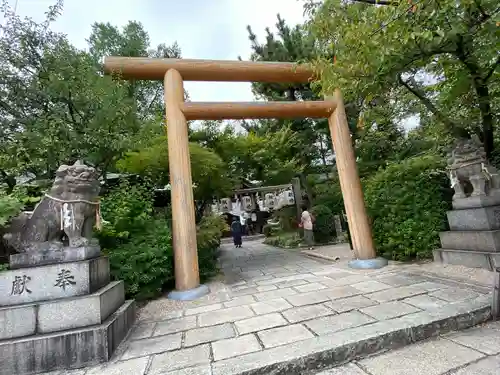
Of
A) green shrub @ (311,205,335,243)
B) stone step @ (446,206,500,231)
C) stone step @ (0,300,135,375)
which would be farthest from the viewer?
green shrub @ (311,205,335,243)

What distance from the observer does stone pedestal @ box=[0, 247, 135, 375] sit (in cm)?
262

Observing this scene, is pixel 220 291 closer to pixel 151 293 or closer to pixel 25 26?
pixel 151 293

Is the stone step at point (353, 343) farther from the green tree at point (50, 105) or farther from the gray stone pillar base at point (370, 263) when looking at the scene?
the green tree at point (50, 105)

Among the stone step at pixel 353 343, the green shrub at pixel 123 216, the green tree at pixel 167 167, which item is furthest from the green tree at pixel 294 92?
the stone step at pixel 353 343

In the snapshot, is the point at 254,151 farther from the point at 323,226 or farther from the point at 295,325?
the point at 295,325

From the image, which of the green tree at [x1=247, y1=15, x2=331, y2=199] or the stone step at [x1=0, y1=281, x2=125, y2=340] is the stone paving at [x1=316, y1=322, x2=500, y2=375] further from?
the green tree at [x1=247, y1=15, x2=331, y2=199]

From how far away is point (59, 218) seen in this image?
10.9 ft

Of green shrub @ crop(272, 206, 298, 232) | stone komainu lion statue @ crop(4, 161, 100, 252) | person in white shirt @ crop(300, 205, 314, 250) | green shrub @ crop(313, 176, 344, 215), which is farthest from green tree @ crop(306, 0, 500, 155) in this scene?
green shrub @ crop(272, 206, 298, 232)

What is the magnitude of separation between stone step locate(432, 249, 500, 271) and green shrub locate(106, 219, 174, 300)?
5.57 m

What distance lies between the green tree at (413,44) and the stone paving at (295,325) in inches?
131

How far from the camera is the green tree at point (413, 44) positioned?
3.21m

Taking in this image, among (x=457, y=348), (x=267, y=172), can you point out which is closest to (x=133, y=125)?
(x=267, y=172)

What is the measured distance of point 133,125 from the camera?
250 inches

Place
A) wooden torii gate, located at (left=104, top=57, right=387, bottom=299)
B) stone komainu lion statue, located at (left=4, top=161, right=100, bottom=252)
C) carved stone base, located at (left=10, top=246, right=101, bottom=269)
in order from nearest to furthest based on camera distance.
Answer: carved stone base, located at (left=10, top=246, right=101, bottom=269) → stone komainu lion statue, located at (left=4, top=161, right=100, bottom=252) → wooden torii gate, located at (left=104, top=57, right=387, bottom=299)
